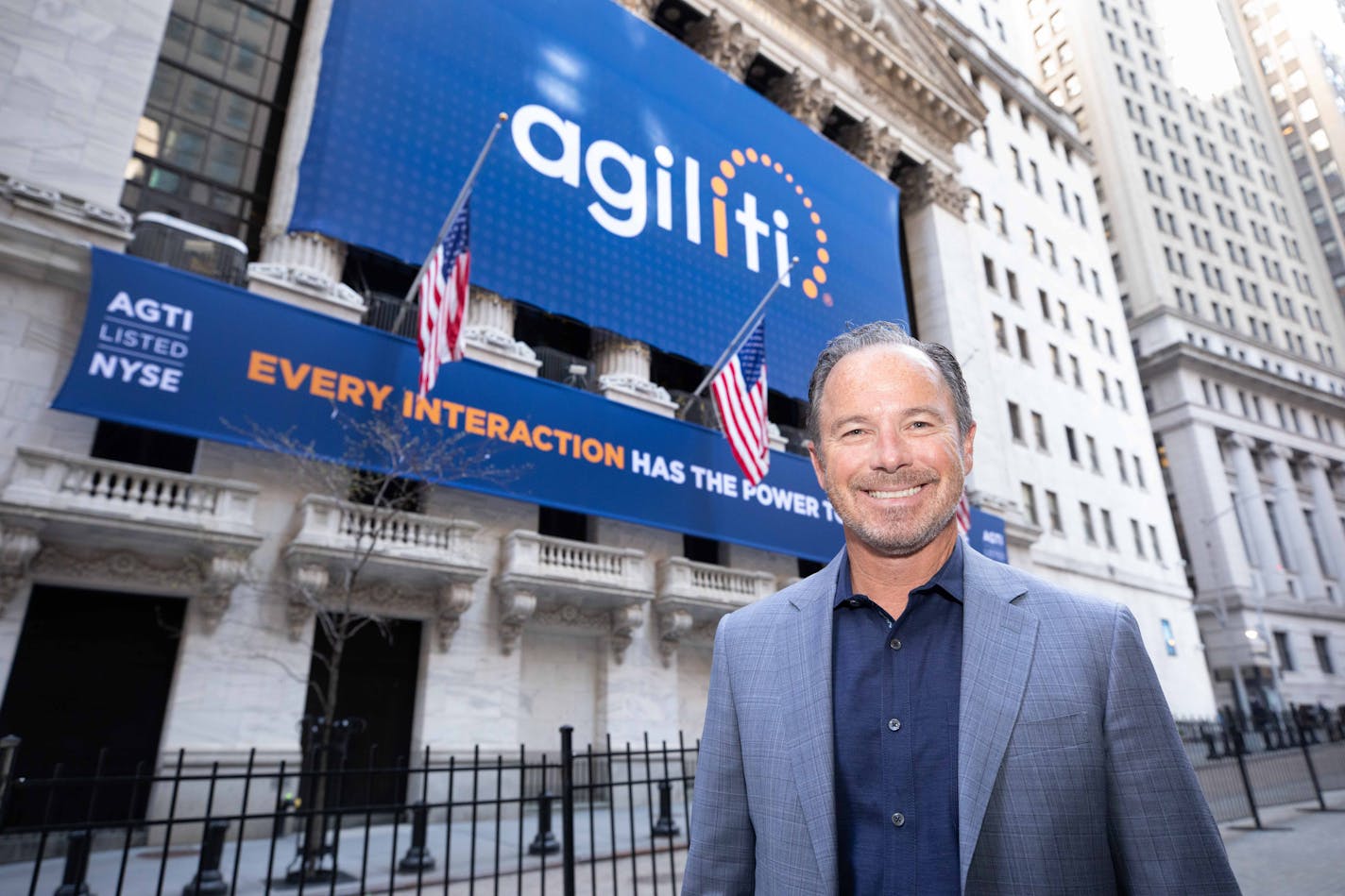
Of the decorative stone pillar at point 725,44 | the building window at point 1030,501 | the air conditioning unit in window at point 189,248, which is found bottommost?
the building window at point 1030,501

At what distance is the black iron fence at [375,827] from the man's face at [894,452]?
4258 millimetres

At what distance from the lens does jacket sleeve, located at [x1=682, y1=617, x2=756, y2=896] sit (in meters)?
2.26

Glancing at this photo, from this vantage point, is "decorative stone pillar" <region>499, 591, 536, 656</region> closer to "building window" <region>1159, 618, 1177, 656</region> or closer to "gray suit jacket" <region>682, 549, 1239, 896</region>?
"gray suit jacket" <region>682, 549, 1239, 896</region>

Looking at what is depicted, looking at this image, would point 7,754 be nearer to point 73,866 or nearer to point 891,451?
point 73,866

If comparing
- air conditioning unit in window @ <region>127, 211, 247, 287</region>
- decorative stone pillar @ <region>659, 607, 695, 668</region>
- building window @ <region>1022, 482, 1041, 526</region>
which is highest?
air conditioning unit in window @ <region>127, 211, 247, 287</region>

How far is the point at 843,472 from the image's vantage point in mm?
2174

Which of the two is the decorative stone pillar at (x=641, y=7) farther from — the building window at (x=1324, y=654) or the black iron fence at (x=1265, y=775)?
the building window at (x=1324, y=654)

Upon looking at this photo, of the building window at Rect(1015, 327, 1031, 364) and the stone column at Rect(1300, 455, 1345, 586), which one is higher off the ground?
the building window at Rect(1015, 327, 1031, 364)

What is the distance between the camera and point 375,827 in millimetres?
14805

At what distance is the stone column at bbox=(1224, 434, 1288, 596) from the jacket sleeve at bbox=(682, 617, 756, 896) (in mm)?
58654

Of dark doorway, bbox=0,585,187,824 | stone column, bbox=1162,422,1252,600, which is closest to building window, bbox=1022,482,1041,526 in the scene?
stone column, bbox=1162,422,1252,600

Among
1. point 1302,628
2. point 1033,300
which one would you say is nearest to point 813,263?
point 1033,300

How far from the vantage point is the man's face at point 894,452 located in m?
2.10

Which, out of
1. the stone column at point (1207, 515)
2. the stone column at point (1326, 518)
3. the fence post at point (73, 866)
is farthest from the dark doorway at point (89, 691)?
the stone column at point (1326, 518)
